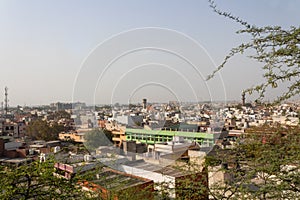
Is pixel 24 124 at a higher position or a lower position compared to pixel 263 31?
lower

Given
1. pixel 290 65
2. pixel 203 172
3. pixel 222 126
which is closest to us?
pixel 290 65

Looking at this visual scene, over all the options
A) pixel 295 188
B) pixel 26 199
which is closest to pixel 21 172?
pixel 26 199

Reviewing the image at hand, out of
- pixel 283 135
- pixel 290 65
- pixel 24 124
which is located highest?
pixel 290 65

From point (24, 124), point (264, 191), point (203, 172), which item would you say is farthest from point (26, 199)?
point (24, 124)

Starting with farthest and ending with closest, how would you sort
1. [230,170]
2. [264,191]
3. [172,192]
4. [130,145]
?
[130,145]
[172,192]
[230,170]
[264,191]

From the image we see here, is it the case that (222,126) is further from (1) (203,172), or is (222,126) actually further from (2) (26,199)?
(2) (26,199)

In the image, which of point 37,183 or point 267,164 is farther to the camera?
point 267,164

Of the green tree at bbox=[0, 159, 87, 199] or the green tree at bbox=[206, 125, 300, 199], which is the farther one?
the green tree at bbox=[206, 125, 300, 199]

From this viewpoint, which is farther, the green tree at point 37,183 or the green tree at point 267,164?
the green tree at point 267,164

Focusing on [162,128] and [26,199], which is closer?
[26,199]

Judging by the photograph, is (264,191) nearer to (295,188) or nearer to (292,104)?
(295,188)
